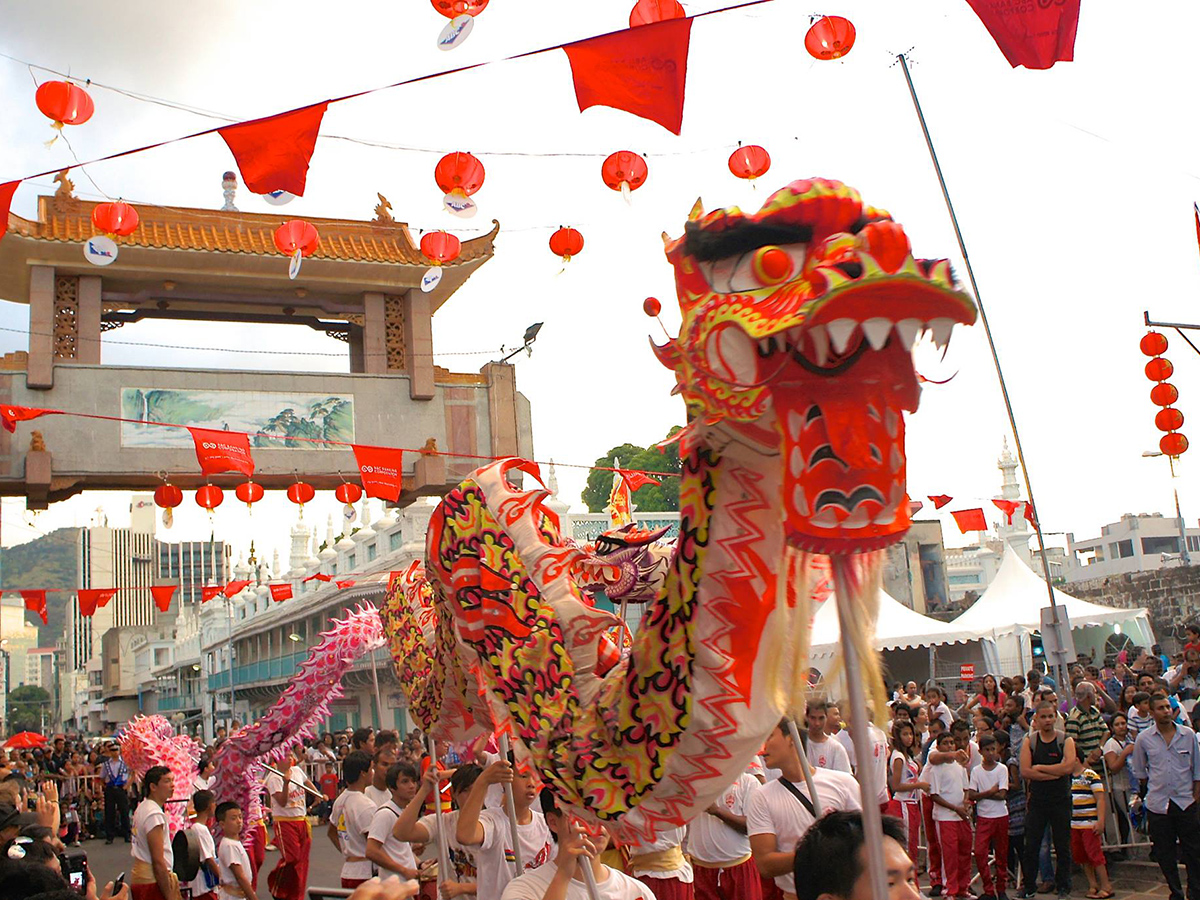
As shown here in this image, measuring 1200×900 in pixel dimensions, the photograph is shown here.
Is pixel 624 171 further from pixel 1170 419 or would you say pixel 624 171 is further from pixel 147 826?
pixel 1170 419

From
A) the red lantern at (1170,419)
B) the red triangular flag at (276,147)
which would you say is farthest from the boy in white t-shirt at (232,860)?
the red lantern at (1170,419)

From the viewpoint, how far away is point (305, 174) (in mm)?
5453

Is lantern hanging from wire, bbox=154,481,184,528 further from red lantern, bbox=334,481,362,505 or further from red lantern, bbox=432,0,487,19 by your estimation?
red lantern, bbox=432,0,487,19

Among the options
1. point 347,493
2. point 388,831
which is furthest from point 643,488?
point 388,831

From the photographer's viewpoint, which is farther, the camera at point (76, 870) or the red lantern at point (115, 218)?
the red lantern at point (115, 218)

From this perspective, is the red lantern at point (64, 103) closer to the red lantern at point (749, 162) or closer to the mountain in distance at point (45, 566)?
the red lantern at point (749, 162)

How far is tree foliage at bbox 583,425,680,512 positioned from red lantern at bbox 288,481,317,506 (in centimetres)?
2142

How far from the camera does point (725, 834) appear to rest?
16.5 ft

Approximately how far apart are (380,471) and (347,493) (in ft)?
8.08

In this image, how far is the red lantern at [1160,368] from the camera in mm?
11953

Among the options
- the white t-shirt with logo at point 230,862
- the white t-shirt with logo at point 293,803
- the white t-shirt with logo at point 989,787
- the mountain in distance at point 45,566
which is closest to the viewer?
the white t-shirt with logo at point 230,862

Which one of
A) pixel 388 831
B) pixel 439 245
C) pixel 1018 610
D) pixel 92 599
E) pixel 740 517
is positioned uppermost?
pixel 439 245

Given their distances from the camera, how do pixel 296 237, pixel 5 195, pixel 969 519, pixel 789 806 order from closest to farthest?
pixel 789 806
pixel 5 195
pixel 296 237
pixel 969 519

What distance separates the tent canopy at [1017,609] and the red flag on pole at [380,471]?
333 inches
